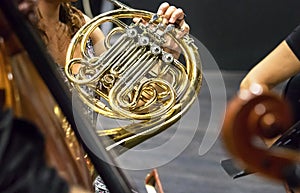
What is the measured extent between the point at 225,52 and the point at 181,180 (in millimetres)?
3217

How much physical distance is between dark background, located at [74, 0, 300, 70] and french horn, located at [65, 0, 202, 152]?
14.9 ft

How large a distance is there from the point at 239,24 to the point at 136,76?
4932 millimetres

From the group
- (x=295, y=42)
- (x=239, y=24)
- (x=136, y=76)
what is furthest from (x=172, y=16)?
(x=239, y=24)

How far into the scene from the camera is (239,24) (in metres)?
6.55

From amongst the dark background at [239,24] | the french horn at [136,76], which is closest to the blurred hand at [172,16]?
the french horn at [136,76]

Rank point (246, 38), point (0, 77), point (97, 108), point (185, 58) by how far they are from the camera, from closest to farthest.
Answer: point (0, 77)
point (97, 108)
point (185, 58)
point (246, 38)

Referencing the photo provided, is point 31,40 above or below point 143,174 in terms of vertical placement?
above

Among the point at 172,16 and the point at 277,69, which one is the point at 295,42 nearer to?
the point at 277,69

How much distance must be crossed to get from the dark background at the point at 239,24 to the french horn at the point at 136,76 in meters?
4.54

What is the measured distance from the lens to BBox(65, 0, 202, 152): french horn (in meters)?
1.69

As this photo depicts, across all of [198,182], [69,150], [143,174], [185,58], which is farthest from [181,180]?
[69,150]

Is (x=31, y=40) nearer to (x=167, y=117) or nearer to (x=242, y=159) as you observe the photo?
(x=242, y=159)

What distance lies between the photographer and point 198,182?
3.68m

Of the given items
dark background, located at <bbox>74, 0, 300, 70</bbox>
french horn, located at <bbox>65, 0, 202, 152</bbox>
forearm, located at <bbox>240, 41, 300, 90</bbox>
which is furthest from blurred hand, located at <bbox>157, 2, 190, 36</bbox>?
dark background, located at <bbox>74, 0, 300, 70</bbox>
